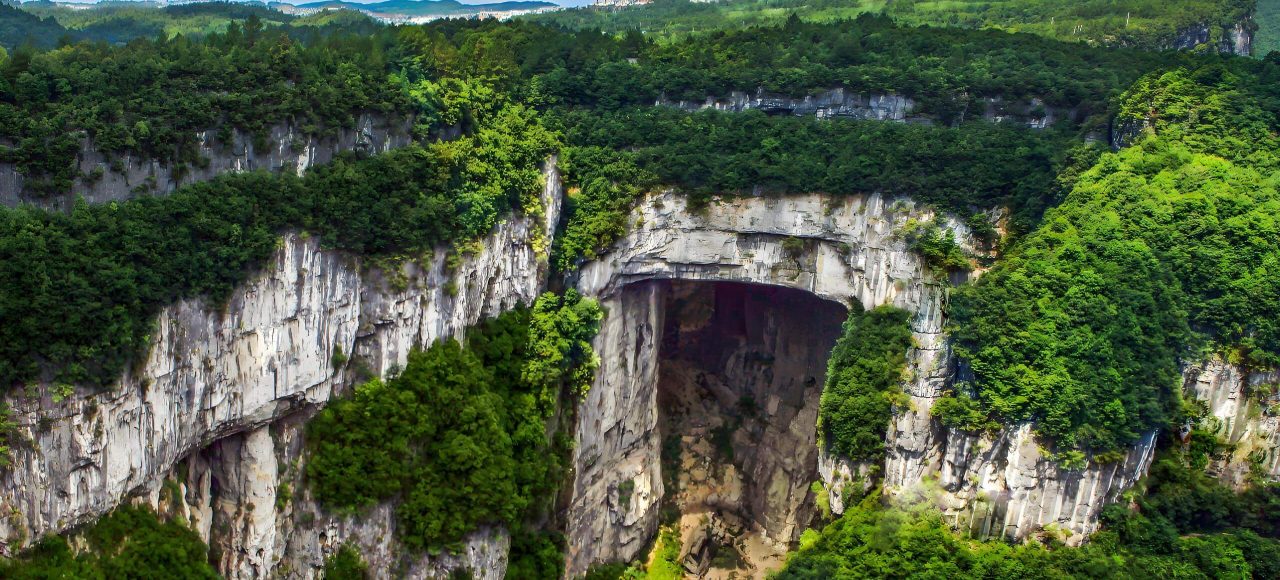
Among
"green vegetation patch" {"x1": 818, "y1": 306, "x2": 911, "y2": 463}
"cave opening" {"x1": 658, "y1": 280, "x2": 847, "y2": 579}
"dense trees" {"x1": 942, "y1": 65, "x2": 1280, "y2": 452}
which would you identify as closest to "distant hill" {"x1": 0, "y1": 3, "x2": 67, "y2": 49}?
"cave opening" {"x1": 658, "y1": 280, "x2": 847, "y2": 579}

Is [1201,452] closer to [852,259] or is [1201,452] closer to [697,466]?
[852,259]

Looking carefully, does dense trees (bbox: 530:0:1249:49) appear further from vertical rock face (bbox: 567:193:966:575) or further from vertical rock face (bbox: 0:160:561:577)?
vertical rock face (bbox: 0:160:561:577)

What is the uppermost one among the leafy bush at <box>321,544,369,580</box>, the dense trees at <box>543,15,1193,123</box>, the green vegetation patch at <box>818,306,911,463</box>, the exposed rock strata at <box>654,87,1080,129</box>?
the dense trees at <box>543,15,1193,123</box>

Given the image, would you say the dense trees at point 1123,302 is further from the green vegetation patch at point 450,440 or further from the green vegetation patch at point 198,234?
the green vegetation patch at point 198,234

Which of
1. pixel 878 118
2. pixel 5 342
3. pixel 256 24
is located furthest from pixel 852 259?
pixel 5 342

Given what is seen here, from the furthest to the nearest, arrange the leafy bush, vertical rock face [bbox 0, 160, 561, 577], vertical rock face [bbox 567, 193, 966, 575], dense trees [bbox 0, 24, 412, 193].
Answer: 1. vertical rock face [bbox 567, 193, 966, 575]
2. the leafy bush
3. dense trees [bbox 0, 24, 412, 193]
4. vertical rock face [bbox 0, 160, 561, 577]
